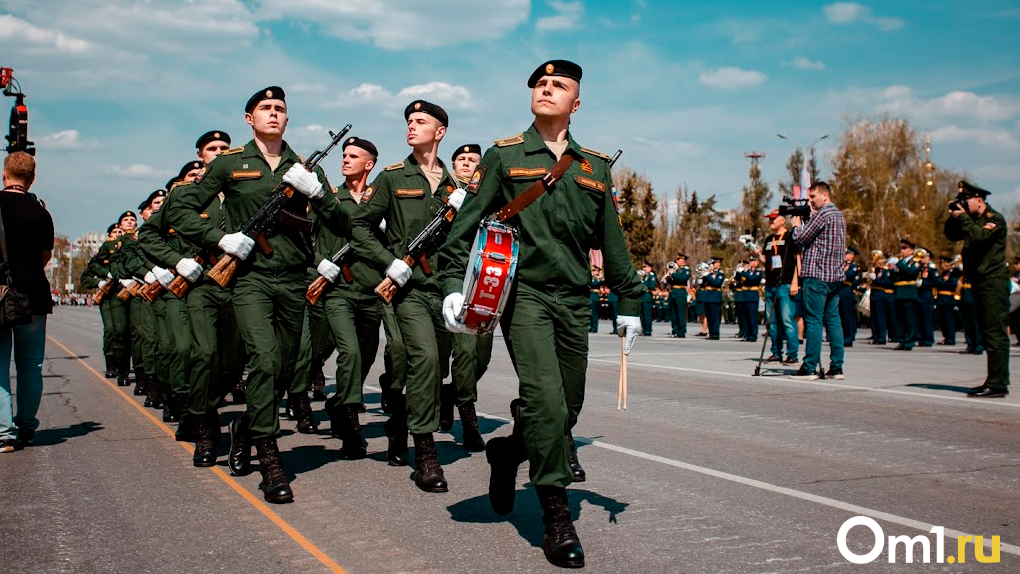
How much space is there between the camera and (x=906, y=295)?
21047 millimetres

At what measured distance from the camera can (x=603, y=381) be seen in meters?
13.1

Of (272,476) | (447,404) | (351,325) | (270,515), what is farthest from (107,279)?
(270,515)

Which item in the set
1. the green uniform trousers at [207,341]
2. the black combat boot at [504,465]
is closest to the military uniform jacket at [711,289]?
the green uniform trousers at [207,341]

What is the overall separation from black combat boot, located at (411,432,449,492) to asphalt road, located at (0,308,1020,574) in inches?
3.6

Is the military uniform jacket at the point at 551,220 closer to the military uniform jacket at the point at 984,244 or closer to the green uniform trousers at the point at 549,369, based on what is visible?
the green uniform trousers at the point at 549,369

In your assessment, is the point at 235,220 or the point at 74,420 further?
the point at 74,420

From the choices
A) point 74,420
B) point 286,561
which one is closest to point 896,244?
point 74,420

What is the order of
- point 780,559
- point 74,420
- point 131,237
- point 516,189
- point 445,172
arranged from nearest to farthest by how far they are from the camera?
point 780,559
point 516,189
point 445,172
point 74,420
point 131,237

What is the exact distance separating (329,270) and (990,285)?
6.87 meters

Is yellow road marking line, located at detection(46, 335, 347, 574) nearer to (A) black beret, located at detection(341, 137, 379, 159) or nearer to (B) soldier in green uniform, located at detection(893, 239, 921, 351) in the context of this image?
(A) black beret, located at detection(341, 137, 379, 159)

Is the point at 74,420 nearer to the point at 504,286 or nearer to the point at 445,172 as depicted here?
the point at 445,172

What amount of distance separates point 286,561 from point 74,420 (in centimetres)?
633

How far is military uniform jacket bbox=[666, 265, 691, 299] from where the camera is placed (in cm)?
2660

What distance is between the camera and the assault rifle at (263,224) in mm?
6449
